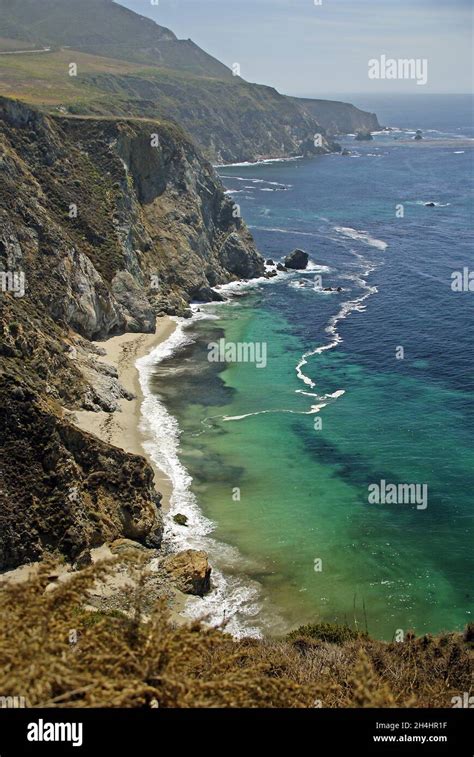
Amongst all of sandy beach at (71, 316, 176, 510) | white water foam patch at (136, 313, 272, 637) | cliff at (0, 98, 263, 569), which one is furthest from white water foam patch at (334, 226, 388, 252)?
white water foam patch at (136, 313, 272, 637)

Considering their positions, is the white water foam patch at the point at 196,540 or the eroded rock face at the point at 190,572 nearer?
the white water foam patch at the point at 196,540

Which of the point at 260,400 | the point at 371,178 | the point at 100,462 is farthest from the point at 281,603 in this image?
the point at 371,178

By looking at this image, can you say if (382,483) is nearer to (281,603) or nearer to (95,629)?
(281,603)

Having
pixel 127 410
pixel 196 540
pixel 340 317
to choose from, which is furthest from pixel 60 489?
pixel 340 317

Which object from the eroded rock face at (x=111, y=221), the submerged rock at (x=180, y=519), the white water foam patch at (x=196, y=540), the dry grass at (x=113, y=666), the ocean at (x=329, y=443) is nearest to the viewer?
the dry grass at (x=113, y=666)

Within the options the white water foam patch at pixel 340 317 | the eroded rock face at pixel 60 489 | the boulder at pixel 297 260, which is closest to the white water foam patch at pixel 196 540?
the eroded rock face at pixel 60 489

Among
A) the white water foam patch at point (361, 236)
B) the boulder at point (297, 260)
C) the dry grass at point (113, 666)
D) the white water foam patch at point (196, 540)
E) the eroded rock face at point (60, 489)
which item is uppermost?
the white water foam patch at point (361, 236)

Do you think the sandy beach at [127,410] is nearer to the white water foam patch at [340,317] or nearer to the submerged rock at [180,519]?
the submerged rock at [180,519]
